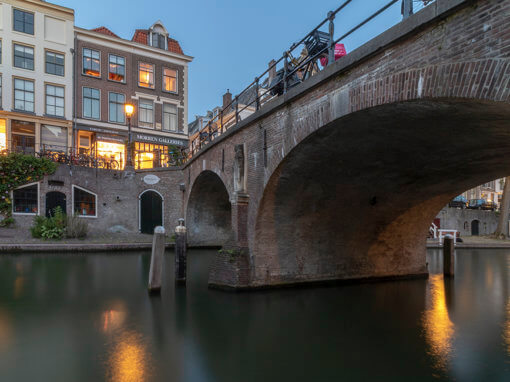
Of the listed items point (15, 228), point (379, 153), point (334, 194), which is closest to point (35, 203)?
point (15, 228)

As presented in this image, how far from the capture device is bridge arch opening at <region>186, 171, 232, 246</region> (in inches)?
825

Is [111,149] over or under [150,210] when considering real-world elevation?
over

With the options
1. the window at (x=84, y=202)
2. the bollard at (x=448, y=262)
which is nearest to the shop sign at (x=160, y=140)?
the window at (x=84, y=202)

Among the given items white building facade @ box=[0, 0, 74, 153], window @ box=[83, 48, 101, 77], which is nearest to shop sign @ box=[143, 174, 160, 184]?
white building facade @ box=[0, 0, 74, 153]

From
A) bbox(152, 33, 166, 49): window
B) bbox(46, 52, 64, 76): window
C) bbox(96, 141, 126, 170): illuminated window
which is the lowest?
bbox(96, 141, 126, 170): illuminated window

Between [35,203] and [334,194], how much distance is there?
17397 millimetres

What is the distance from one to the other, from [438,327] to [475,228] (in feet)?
109

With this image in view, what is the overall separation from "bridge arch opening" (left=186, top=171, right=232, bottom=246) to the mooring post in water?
9.29 m

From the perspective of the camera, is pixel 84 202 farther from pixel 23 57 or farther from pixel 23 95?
pixel 23 57

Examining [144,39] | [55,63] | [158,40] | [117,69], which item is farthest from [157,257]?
[144,39]

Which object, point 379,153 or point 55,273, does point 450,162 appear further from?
point 55,273

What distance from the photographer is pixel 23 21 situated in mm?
25625

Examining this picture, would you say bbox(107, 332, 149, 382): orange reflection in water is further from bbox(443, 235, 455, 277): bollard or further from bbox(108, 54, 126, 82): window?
bbox(108, 54, 126, 82): window

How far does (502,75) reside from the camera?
12.3 ft
